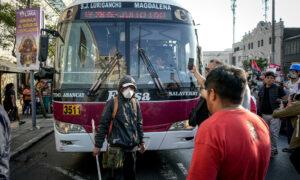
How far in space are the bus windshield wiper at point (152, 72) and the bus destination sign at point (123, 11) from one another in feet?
2.16

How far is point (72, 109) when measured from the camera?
15.6ft

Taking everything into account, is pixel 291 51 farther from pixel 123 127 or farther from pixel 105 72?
pixel 123 127

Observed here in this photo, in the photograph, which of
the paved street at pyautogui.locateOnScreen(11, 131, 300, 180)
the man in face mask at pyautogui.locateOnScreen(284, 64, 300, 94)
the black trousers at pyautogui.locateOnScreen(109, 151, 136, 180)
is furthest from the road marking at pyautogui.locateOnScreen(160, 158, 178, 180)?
the man in face mask at pyautogui.locateOnScreen(284, 64, 300, 94)

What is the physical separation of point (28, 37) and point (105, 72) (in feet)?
20.6

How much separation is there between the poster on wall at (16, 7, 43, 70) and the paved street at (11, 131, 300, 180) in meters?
3.89

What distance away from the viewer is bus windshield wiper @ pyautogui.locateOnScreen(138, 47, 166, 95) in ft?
15.8

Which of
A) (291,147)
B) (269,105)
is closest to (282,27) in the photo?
(269,105)

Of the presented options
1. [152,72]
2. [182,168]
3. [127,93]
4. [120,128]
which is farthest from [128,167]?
[182,168]

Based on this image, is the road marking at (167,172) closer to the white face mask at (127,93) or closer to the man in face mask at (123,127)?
the man in face mask at (123,127)

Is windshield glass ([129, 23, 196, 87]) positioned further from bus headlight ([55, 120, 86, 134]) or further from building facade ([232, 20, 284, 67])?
building facade ([232, 20, 284, 67])

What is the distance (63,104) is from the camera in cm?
478

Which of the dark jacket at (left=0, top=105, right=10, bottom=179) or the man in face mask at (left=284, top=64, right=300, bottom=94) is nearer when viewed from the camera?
the dark jacket at (left=0, top=105, right=10, bottom=179)

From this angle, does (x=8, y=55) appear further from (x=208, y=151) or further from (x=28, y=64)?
(x=208, y=151)

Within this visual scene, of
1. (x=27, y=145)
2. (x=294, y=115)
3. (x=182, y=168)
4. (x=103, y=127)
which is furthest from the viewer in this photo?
(x=27, y=145)
